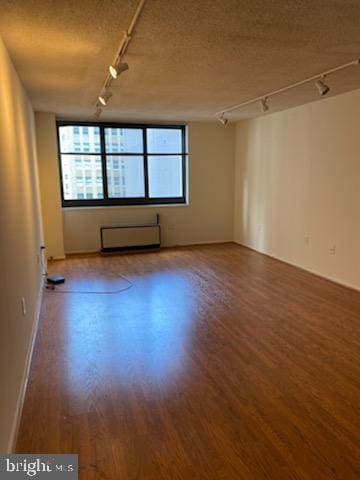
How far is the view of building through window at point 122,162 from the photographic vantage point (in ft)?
20.8

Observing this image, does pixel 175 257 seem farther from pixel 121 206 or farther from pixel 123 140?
pixel 123 140

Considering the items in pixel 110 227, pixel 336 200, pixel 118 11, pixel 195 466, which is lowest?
pixel 195 466

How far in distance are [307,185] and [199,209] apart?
2494 millimetres

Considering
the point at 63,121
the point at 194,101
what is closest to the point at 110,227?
the point at 63,121

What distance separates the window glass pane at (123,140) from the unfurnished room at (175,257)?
0.03 metres

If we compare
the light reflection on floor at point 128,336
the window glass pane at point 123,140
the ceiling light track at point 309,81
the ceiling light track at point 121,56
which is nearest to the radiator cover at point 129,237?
the window glass pane at point 123,140

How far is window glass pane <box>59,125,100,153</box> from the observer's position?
20.5 feet

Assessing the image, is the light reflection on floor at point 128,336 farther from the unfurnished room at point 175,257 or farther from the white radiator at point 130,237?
the white radiator at point 130,237

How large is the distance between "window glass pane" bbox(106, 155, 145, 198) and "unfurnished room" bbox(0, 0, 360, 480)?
37 millimetres

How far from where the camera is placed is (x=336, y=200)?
15.1ft

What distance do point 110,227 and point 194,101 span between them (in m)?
2.79

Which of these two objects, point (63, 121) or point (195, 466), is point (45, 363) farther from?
point (63, 121)

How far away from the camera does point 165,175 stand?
6.95m

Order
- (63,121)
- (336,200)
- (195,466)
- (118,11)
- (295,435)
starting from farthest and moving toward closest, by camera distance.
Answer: (63,121), (336,200), (118,11), (295,435), (195,466)
